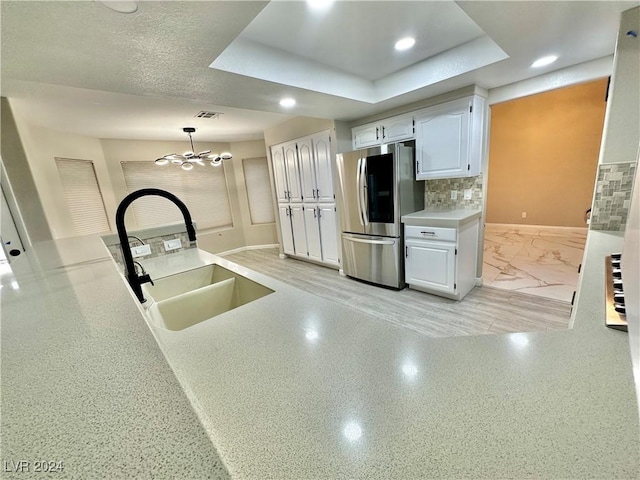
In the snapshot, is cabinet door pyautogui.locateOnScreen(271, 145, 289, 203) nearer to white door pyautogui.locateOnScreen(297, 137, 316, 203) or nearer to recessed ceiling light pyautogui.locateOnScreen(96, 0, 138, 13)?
white door pyautogui.locateOnScreen(297, 137, 316, 203)

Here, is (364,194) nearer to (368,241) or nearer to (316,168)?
(368,241)

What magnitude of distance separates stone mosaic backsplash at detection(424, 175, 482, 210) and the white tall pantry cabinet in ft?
4.21

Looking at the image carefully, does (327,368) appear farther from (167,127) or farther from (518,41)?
(167,127)

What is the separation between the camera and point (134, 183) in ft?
14.9

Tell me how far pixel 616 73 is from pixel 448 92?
49.1 inches

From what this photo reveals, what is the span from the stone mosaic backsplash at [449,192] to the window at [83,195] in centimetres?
495

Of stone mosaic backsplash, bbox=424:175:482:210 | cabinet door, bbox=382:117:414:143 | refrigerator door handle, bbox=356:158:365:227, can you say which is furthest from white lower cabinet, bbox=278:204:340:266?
stone mosaic backsplash, bbox=424:175:482:210

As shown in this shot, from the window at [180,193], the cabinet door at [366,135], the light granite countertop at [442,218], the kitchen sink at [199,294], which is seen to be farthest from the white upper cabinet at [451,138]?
the window at [180,193]

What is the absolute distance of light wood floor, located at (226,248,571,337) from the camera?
7.37ft

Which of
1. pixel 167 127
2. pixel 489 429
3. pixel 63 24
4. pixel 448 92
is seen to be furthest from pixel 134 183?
pixel 489 429

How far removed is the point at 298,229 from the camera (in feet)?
14.6

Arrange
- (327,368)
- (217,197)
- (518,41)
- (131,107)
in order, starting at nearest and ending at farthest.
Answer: (327,368)
(518,41)
(131,107)
(217,197)

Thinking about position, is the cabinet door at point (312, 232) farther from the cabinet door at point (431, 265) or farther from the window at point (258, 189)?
the window at point (258, 189)

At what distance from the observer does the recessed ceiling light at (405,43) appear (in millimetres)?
1933
